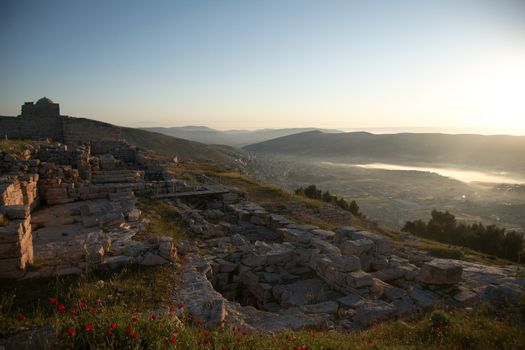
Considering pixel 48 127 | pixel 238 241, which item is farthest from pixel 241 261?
pixel 48 127

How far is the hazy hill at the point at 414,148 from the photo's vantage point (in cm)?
8269

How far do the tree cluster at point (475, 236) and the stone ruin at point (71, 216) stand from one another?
16.5 meters

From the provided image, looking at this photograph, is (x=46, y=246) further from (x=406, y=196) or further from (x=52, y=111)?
(x=406, y=196)

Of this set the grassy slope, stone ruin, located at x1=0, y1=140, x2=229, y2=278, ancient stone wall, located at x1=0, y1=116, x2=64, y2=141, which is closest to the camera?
the grassy slope

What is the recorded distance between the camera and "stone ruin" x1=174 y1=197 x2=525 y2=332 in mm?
6406

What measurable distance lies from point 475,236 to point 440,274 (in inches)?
613

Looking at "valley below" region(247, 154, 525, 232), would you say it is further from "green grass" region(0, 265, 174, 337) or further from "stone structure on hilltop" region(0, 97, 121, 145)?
"green grass" region(0, 265, 174, 337)

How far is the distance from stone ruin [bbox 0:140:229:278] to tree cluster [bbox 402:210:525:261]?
16.5 m

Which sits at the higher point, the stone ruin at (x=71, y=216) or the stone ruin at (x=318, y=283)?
the stone ruin at (x=71, y=216)

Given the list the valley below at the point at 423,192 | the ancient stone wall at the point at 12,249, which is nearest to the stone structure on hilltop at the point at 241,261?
the ancient stone wall at the point at 12,249

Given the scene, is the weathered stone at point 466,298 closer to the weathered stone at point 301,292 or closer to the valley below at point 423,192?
the weathered stone at point 301,292

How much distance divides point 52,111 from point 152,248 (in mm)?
31496

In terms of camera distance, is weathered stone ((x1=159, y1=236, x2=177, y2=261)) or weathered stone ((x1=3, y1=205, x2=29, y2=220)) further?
weathered stone ((x1=159, y1=236, x2=177, y2=261))

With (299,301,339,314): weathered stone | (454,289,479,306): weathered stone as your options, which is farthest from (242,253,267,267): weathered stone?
(454,289,479,306): weathered stone
